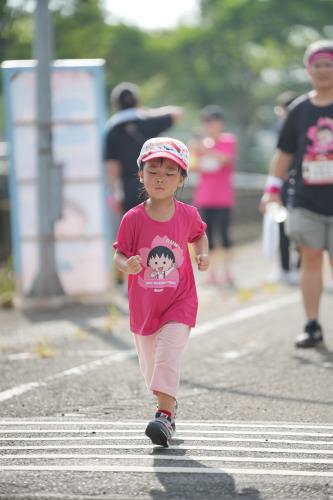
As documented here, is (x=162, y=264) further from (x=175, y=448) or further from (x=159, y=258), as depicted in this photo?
(x=175, y=448)

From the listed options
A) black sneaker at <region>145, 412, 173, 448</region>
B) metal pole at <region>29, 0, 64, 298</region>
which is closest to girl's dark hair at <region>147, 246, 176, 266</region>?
black sneaker at <region>145, 412, 173, 448</region>

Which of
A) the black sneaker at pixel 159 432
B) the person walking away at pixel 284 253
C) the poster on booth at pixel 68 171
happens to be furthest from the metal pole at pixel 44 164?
the black sneaker at pixel 159 432

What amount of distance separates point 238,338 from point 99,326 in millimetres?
1371

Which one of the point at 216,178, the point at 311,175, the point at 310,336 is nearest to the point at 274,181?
the point at 311,175

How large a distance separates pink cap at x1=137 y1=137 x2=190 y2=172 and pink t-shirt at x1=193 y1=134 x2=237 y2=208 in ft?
25.2

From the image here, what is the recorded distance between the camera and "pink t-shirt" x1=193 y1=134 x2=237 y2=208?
13.5 metres

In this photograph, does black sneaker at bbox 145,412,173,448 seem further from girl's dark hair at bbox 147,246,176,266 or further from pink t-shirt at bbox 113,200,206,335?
girl's dark hair at bbox 147,246,176,266

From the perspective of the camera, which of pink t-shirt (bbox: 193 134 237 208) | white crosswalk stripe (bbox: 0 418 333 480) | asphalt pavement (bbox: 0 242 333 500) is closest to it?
asphalt pavement (bbox: 0 242 333 500)

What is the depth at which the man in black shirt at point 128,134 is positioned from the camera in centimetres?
1166

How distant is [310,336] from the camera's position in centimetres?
868

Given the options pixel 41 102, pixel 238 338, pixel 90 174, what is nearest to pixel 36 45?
pixel 41 102

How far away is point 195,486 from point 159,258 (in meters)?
1.34

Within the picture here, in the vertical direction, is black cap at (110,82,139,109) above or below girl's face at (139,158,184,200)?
above

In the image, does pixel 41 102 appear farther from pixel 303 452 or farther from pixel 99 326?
pixel 303 452
